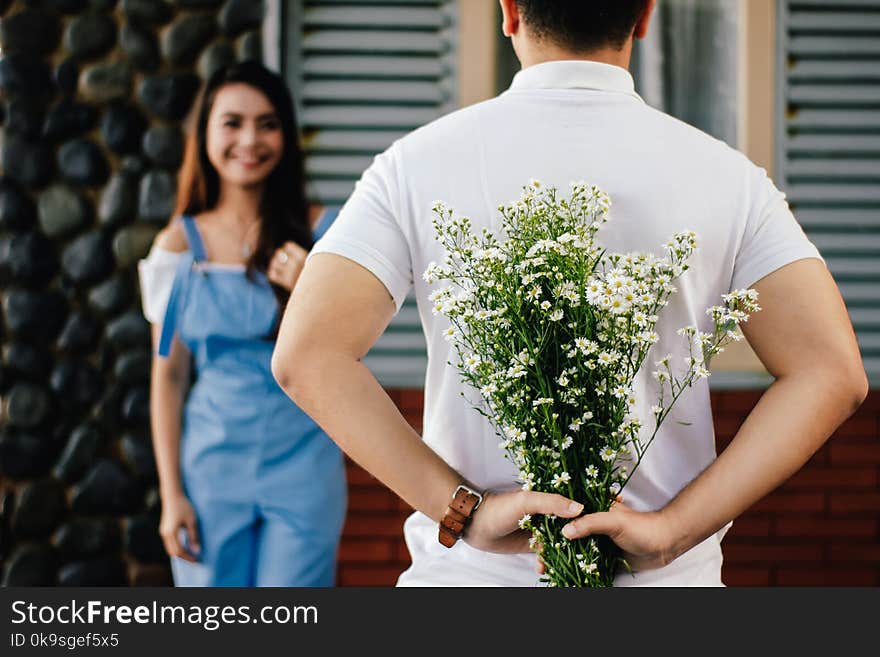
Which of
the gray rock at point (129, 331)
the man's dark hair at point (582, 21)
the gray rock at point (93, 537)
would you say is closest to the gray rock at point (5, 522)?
the gray rock at point (93, 537)

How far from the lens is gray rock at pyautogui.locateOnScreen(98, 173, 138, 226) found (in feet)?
10.7

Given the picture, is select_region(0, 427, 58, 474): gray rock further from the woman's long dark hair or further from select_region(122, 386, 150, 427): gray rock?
the woman's long dark hair

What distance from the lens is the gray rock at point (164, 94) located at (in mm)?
3248

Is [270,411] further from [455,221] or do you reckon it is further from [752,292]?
[752,292]

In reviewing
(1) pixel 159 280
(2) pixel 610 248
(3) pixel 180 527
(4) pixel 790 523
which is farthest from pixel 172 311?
(4) pixel 790 523

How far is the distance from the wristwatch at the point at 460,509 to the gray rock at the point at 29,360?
2580 millimetres

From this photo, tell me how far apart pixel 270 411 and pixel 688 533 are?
1.52 meters

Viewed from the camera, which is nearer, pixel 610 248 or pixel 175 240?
pixel 610 248

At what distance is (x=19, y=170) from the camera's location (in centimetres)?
331

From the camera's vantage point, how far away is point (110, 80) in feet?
10.7

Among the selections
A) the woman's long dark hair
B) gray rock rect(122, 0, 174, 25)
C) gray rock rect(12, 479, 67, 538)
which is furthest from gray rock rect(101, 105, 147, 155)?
gray rock rect(12, 479, 67, 538)

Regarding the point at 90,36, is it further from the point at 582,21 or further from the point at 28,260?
the point at 582,21

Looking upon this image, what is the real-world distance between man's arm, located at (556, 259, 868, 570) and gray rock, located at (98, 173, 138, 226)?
2647 mm

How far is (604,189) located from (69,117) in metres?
2.73
